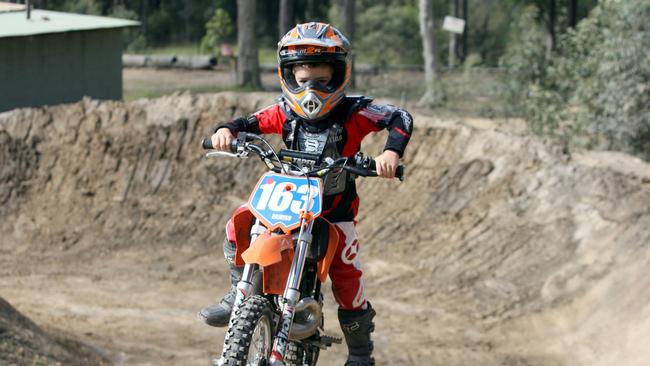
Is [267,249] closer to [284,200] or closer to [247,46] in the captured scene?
[284,200]

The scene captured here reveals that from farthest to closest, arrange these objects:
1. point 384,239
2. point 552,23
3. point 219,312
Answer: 1. point 552,23
2. point 384,239
3. point 219,312

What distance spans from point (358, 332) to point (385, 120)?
1.49 meters

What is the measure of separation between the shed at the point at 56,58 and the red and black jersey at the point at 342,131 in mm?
16147

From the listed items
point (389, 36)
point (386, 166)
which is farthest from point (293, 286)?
point (389, 36)

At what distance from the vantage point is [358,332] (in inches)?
270

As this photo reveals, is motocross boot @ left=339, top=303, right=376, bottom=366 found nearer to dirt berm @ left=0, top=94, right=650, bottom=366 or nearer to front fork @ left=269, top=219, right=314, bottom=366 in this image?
front fork @ left=269, top=219, right=314, bottom=366

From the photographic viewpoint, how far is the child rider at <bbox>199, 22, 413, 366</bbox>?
616 cm

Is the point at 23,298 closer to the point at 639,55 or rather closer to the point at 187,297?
the point at 187,297

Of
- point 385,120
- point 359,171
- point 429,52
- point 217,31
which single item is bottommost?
point 217,31

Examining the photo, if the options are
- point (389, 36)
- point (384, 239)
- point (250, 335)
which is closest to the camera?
point (250, 335)

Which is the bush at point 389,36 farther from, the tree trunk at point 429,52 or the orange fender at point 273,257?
the orange fender at point 273,257

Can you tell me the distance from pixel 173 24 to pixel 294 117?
4206cm

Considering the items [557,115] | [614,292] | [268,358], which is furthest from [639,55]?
[268,358]

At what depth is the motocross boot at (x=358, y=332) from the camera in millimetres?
6809
